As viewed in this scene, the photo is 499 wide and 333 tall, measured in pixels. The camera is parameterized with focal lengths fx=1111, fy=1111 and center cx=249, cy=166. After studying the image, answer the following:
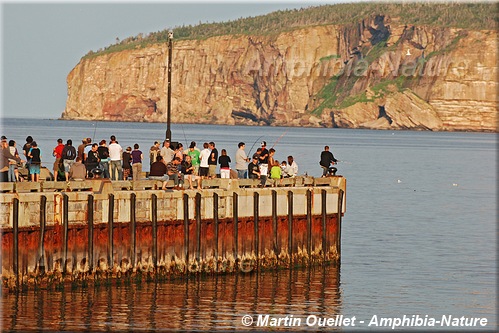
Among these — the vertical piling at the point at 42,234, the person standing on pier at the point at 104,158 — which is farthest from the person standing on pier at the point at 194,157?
the vertical piling at the point at 42,234

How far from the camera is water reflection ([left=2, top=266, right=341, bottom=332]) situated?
86.8ft

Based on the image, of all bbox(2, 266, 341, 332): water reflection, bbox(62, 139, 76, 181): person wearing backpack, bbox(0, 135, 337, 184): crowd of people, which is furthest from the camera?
bbox(62, 139, 76, 181): person wearing backpack

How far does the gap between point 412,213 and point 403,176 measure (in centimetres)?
3519

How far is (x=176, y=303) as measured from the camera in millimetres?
28812

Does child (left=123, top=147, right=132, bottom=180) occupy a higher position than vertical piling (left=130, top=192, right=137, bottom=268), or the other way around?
A: child (left=123, top=147, right=132, bottom=180)

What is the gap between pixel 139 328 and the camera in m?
26.2

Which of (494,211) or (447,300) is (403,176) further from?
(447,300)

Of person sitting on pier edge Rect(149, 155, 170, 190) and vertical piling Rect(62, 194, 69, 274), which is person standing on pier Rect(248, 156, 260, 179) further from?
vertical piling Rect(62, 194, 69, 274)

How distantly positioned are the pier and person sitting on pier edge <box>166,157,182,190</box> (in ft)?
1.64

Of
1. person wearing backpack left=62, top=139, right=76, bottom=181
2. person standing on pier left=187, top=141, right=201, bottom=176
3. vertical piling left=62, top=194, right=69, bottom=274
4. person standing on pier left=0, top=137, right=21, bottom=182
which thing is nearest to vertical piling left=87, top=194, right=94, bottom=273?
vertical piling left=62, top=194, right=69, bottom=274

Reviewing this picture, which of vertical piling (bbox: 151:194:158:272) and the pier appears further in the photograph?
vertical piling (bbox: 151:194:158:272)

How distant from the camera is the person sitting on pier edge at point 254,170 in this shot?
34.5m

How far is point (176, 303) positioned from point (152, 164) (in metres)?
4.87

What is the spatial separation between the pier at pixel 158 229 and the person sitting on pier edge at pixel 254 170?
45.7 inches
